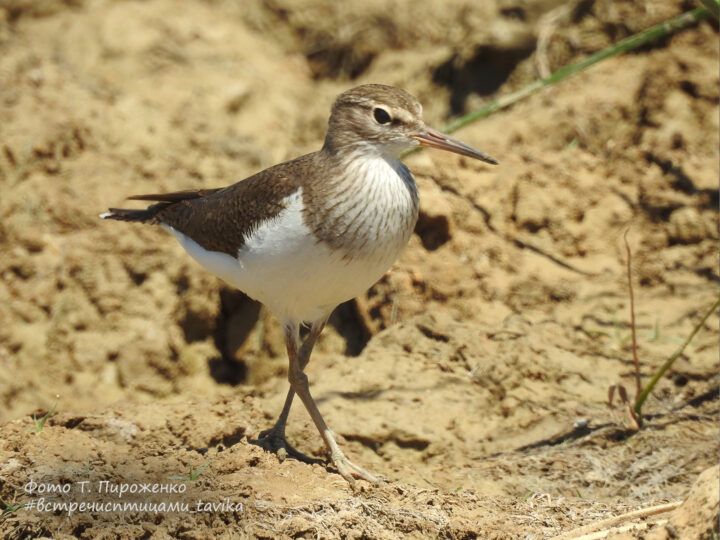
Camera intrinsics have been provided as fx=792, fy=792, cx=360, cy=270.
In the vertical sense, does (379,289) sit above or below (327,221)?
below

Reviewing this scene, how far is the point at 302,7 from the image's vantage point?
9.83m

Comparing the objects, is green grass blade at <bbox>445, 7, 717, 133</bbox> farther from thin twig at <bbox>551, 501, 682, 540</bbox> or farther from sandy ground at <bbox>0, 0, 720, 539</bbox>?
thin twig at <bbox>551, 501, 682, 540</bbox>

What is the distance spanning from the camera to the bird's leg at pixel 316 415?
4652mm

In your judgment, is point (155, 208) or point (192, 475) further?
point (155, 208)

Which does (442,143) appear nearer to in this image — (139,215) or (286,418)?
(286,418)

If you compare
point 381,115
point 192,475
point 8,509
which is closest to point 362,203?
point 381,115

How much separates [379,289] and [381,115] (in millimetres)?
2039

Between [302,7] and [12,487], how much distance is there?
7.30 meters

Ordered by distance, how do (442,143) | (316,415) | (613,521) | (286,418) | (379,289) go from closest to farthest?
(613,521) < (442,143) < (316,415) < (286,418) < (379,289)

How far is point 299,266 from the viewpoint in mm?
4473

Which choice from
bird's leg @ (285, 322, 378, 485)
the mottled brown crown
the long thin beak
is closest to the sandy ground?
bird's leg @ (285, 322, 378, 485)

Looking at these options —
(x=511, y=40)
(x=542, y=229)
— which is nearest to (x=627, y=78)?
Answer: (x=511, y=40)

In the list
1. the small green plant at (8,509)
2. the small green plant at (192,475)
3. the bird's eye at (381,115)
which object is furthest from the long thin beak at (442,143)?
the small green plant at (8,509)

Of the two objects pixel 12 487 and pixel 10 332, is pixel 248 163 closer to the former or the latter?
pixel 10 332
